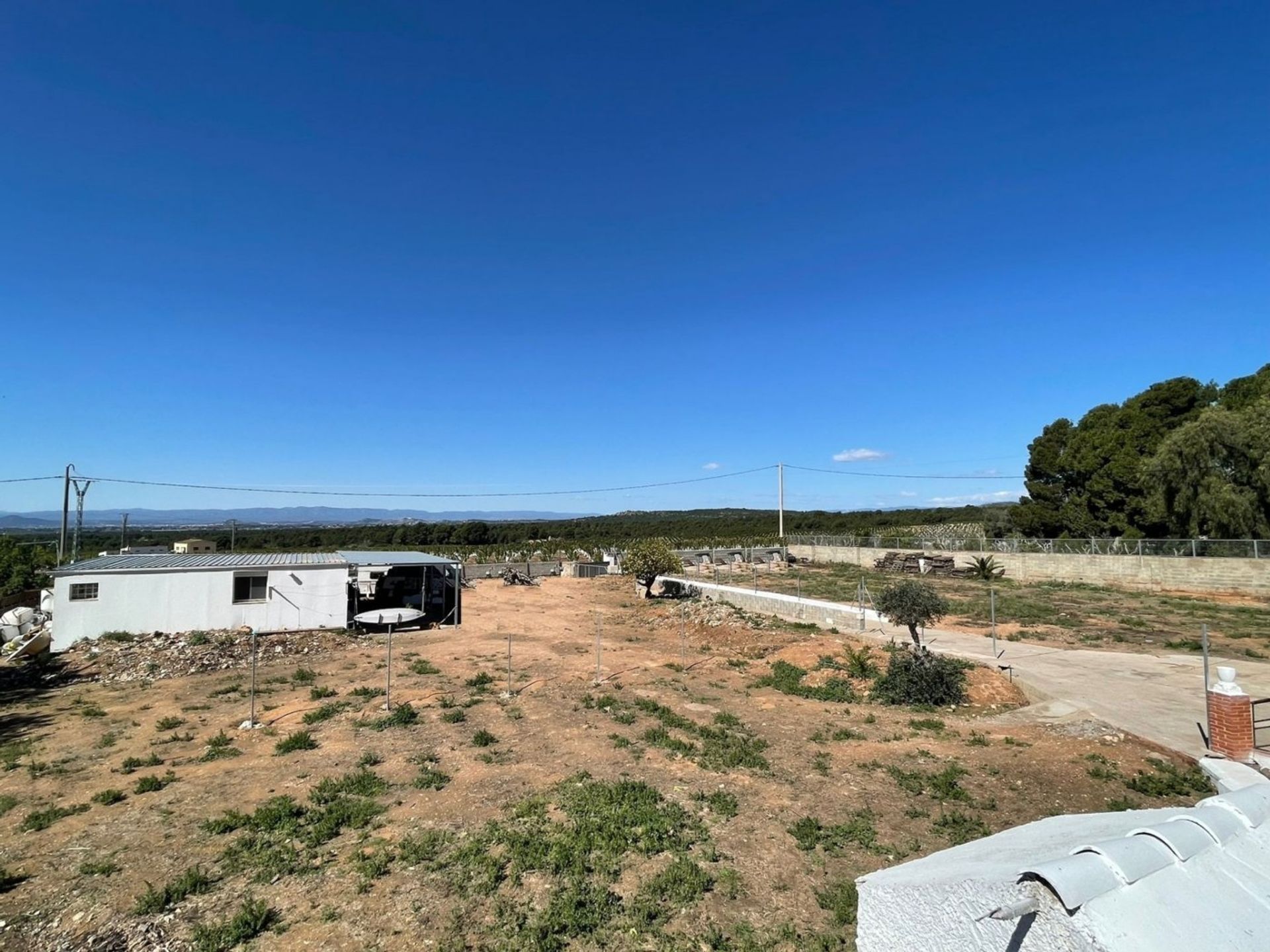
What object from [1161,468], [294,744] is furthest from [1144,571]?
[294,744]

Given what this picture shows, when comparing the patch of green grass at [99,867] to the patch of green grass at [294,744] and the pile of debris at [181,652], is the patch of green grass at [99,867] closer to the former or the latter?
the patch of green grass at [294,744]

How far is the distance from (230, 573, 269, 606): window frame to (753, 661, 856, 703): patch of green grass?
59.3 feet

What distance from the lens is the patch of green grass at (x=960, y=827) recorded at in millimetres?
7223

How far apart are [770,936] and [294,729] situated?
400 inches

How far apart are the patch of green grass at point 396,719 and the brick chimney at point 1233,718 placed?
1320 cm

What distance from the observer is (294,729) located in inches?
469

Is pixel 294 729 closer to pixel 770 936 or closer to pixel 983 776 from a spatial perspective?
pixel 770 936

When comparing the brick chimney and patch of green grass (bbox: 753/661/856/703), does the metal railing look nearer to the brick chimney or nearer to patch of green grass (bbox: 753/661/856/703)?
patch of green grass (bbox: 753/661/856/703)

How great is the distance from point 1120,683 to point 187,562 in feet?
98.9

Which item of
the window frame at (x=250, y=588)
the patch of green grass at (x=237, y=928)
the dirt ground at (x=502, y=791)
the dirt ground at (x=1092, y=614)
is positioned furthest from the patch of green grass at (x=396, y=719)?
the dirt ground at (x=1092, y=614)

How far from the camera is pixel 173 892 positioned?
248 inches

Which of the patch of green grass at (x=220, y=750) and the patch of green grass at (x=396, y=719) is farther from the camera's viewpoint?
the patch of green grass at (x=396, y=719)

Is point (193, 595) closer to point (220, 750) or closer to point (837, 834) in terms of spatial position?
point (220, 750)

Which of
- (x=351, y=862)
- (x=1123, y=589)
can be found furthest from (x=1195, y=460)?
(x=351, y=862)
